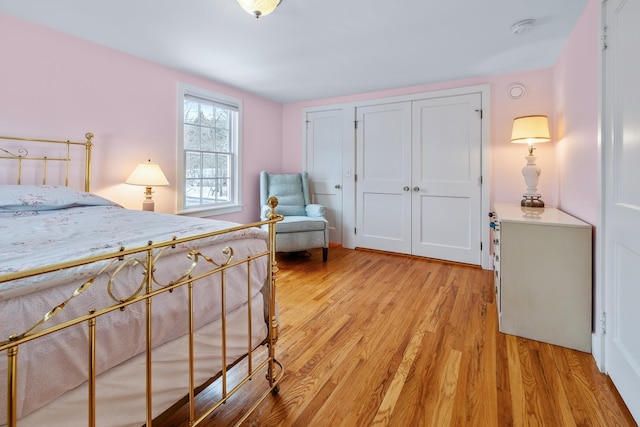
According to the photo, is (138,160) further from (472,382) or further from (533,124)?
(533,124)

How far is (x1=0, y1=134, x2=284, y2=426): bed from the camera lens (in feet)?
2.28

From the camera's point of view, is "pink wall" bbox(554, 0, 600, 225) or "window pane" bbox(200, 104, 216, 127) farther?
"window pane" bbox(200, 104, 216, 127)

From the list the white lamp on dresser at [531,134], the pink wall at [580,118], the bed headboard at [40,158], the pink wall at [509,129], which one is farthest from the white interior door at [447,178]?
the bed headboard at [40,158]

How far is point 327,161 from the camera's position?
14.8ft

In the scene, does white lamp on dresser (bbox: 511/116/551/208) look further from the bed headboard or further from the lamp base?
the bed headboard

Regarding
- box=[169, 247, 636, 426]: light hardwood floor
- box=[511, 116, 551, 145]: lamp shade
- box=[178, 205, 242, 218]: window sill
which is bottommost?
box=[169, 247, 636, 426]: light hardwood floor

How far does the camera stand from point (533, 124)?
8.92ft

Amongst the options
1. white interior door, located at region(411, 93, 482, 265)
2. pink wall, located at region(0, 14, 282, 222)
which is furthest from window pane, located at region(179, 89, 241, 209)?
white interior door, located at region(411, 93, 482, 265)

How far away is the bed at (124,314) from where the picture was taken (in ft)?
2.28

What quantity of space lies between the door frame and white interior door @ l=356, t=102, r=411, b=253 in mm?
76

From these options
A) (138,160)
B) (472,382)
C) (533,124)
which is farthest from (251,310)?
(533,124)

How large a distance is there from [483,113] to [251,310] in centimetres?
333

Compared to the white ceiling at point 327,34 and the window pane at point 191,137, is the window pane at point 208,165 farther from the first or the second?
the white ceiling at point 327,34

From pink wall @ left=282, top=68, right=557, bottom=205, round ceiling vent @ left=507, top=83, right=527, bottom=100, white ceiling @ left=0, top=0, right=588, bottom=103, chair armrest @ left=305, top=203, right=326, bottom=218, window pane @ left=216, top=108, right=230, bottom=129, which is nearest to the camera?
white ceiling @ left=0, top=0, right=588, bottom=103
